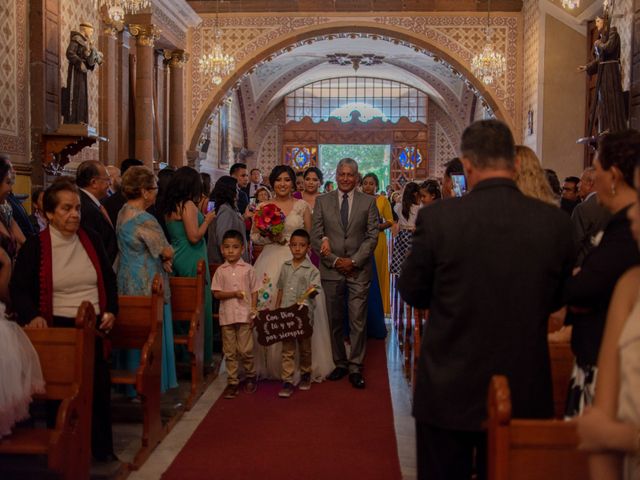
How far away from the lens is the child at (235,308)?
5.82 m

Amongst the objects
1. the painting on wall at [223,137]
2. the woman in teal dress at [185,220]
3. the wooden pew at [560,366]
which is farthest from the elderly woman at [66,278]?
the painting on wall at [223,137]

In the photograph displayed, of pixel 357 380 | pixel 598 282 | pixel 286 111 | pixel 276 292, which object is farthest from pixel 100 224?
pixel 286 111

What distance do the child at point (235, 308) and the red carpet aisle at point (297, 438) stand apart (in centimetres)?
20

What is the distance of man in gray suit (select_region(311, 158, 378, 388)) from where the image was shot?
614 cm

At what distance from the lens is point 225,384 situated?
6.29 metres

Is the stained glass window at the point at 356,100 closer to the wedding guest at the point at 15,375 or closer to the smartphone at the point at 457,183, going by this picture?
the smartphone at the point at 457,183

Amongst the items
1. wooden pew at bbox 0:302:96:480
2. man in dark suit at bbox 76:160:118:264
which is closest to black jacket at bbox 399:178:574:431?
wooden pew at bbox 0:302:96:480

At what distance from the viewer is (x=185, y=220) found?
6.01 meters

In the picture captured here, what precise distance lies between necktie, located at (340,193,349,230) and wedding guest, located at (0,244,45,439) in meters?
3.29

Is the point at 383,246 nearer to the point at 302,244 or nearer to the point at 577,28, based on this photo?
the point at 302,244

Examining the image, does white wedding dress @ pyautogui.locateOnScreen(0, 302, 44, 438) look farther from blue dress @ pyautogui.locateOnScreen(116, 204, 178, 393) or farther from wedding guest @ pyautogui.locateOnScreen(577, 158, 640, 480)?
wedding guest @ pyautogui.locateOnScreen(577, 158, 640, 480)

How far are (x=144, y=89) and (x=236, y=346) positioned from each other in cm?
793

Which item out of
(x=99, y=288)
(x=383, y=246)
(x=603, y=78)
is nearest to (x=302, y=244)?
(x=99, y=288)

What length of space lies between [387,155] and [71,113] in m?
19.5
